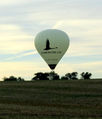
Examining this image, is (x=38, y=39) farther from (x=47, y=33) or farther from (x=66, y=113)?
(x=66, y=113)

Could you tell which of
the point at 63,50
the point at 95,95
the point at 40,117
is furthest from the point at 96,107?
the point at 63,50

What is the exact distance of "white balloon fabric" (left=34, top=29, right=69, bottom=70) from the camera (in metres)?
67.1

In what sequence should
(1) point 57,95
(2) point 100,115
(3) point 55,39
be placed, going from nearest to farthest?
(2) point 100,115
(1) point 57,95
(3) point 55,39

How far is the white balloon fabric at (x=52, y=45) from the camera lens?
67.1 meters

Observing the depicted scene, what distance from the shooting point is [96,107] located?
36.0m

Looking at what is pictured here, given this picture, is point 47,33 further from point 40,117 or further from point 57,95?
point 40,117

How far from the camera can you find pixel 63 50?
222ft

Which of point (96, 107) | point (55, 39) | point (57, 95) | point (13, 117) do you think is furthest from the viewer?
point (55, 39)

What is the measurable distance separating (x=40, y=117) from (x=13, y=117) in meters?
1.52

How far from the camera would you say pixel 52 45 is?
224ft

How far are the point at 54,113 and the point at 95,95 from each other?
18.4 metres

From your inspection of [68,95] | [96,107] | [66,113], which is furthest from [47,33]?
[66,113]

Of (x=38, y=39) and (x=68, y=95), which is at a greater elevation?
(x=38, y=39)

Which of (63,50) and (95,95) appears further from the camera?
(63,50)
